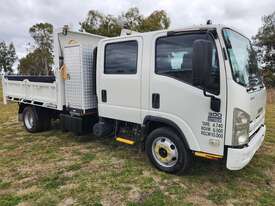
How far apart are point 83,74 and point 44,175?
2.02 m

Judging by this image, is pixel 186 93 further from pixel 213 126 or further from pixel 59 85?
pixel 59 85

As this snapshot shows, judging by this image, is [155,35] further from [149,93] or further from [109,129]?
[109,129]

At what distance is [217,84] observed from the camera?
3400mm

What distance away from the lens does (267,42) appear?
29.8m

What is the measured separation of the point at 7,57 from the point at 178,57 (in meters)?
80.8

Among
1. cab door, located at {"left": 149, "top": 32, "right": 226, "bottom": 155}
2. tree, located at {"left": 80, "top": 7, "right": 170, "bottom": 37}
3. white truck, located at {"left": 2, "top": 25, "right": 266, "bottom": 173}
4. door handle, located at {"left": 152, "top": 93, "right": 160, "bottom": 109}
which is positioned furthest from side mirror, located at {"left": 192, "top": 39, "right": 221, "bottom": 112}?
tree, located at {"left": 80, "top": 7, "right": 170, "bottom": 37}

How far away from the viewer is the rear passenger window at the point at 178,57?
3558mm

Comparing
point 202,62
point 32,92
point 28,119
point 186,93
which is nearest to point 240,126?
point 186,93

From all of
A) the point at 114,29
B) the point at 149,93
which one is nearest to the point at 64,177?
the point at 149,93

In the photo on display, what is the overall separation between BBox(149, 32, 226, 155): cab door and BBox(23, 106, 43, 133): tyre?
3.93 m

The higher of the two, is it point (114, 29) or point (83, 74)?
point (114, 29)

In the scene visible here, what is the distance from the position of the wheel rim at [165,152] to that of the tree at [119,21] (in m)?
24.7

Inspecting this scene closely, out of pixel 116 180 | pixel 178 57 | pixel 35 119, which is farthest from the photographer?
pixel 35 119

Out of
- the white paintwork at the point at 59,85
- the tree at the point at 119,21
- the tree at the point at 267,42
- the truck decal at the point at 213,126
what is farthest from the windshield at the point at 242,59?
the tree at the point at 267,42
